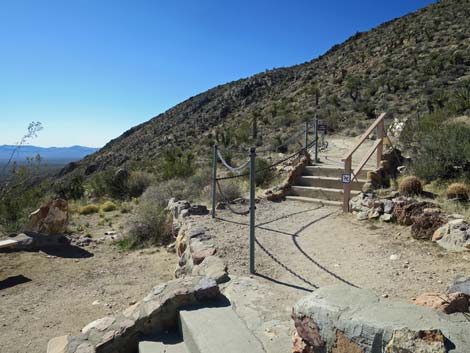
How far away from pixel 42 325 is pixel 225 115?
115 ft

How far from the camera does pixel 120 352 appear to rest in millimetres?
3857

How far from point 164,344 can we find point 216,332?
678 millimetres

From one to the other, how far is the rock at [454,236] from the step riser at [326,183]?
11.3 feet

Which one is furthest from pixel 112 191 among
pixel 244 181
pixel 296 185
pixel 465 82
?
pixel 465 82

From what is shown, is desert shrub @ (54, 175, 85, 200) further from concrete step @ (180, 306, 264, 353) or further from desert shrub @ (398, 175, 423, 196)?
concrete step @ (180, 306, 264, 353)

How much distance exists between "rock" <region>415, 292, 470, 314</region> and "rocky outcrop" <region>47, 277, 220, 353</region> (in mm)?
2094

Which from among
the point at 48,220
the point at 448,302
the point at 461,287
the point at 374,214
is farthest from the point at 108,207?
the point at 448,302

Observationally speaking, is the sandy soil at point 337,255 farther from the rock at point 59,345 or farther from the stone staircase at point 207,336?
the rock at point 59,345

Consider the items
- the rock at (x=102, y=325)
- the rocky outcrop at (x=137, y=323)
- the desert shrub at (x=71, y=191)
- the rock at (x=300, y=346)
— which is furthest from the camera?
the desert shrub at (x=71, y=191)

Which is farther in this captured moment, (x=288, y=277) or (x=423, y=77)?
(x=423, y=77)

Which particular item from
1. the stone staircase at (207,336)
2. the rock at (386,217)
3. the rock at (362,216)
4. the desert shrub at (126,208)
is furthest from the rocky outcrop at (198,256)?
the desert shrub at (126,208)

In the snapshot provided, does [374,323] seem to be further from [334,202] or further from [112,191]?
[112,191]

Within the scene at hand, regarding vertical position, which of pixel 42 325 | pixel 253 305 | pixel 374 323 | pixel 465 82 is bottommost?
pixel 42 325

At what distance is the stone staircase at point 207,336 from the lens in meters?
3.18
